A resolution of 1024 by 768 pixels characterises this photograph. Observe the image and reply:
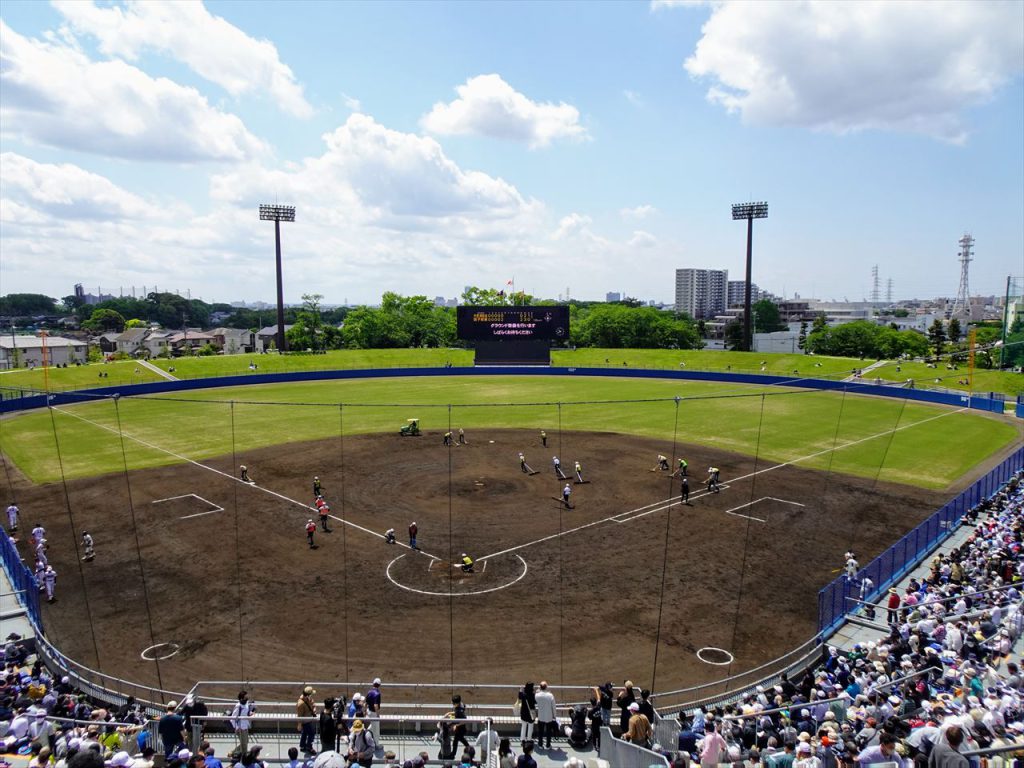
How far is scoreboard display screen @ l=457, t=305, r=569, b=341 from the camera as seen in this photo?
258 ft

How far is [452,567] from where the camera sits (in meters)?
22.8

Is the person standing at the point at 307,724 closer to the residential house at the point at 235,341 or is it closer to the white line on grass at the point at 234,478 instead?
the white line on grass at the point at 234,478

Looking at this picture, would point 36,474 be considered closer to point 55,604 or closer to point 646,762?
point 55,604

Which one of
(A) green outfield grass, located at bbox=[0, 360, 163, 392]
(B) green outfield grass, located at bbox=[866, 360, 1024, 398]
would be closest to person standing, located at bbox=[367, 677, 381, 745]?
(B) green outfield grass, located at bbox=[866, 360, 1024, 398]

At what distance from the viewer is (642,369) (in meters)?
82.6

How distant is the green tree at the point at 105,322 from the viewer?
165 metres

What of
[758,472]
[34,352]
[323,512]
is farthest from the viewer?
[34,352]

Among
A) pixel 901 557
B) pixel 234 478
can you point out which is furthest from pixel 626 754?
pixel 234 478

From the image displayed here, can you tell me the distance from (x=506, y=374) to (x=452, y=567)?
198ft

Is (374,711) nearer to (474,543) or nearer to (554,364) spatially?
(474,543)

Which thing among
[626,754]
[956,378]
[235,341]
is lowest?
[626,754]

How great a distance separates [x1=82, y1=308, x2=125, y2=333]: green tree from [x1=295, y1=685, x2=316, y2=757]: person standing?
186 m

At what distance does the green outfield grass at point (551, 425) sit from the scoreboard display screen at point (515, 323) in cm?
1193

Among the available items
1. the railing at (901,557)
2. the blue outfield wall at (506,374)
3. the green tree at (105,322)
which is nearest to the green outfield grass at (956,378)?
the blue outfield wall at (506,374)
